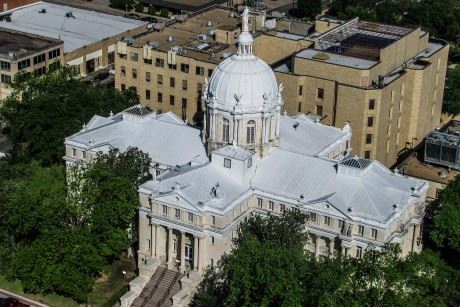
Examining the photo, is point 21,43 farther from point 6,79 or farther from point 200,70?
point 200,70

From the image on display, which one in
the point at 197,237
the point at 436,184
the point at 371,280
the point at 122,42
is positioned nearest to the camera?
the point at 371,280

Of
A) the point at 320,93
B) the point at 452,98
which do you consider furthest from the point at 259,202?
the point at 452,98

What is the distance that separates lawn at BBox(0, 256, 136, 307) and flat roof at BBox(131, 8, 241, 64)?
46.5 m

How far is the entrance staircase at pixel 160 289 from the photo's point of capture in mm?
120938

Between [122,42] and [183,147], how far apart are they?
43621mm

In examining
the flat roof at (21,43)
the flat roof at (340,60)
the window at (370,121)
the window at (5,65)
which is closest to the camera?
the window at (370,121)

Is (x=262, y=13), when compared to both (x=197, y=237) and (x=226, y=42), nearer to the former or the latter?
(x=226, y=42)

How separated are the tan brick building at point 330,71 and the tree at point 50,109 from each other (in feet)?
26.2

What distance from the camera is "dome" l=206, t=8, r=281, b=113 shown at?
12625 cm

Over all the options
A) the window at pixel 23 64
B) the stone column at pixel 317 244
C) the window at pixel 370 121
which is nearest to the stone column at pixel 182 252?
the stone column at pixel 317 244

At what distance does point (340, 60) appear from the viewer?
152750 millimetres

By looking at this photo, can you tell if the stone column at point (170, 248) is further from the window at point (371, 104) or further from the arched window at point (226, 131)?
the window at point (371, 104)

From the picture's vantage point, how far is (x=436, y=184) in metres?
145

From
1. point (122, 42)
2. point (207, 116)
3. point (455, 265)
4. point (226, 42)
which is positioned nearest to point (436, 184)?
point (455, 265)
